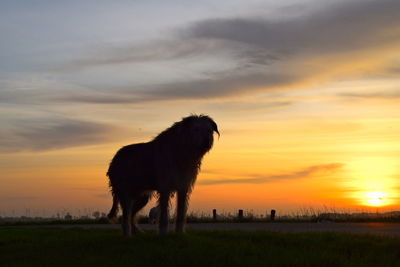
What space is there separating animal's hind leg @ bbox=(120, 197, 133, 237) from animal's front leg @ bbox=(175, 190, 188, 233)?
5.05ft

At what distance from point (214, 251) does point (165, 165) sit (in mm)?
3778

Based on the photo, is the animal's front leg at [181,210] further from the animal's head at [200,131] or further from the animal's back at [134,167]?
the animal's head at [200,131]

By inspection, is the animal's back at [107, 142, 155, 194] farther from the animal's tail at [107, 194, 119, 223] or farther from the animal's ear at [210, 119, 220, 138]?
the animal's ear at [210, 119, 220, 138]

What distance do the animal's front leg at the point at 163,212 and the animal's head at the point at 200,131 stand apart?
1.55 m

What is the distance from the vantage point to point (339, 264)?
11.7 m

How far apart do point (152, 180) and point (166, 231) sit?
1.49m

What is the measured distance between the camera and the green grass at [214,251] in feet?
39.6

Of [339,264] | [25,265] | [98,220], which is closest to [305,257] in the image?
→ [339,264]

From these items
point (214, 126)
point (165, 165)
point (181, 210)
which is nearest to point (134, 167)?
point (165, 165)

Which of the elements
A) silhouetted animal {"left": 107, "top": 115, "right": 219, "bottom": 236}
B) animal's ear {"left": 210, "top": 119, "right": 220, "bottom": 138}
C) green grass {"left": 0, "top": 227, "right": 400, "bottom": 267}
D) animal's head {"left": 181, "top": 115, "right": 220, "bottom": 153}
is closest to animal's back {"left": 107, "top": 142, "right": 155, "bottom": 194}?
silhouetted animal {"left": 107, "top": 115, "right": 219, "bottom": 236}

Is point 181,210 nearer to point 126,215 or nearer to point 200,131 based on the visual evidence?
point 126,215

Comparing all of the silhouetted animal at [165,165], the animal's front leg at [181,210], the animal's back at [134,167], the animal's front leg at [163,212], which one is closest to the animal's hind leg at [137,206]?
the silhouetted animal at [165,165]

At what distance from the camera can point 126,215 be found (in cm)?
1722

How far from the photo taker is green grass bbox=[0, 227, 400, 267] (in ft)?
39.6
